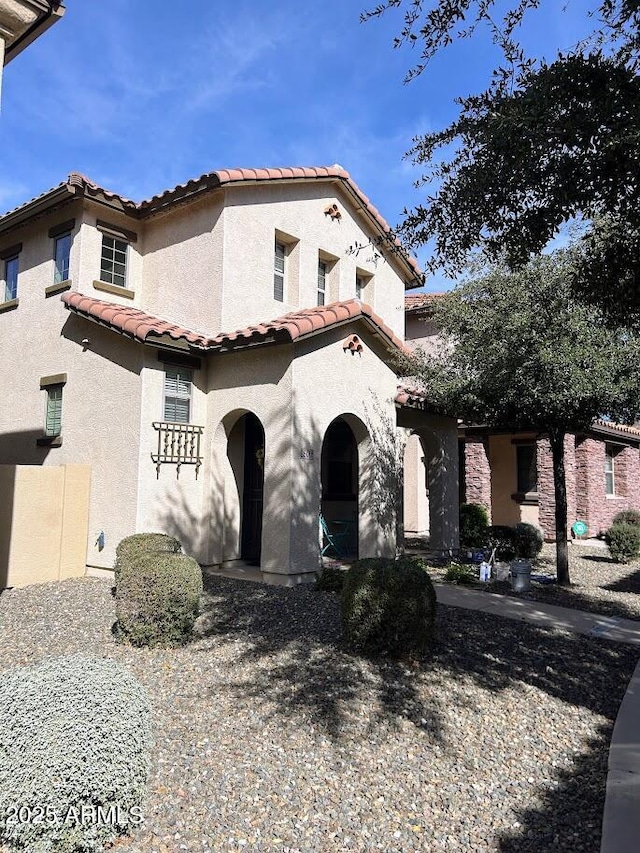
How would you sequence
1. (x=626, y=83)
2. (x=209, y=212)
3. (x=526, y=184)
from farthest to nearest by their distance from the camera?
(x=209, y=212)
(x=526, y=184)
(x=626, y=83)

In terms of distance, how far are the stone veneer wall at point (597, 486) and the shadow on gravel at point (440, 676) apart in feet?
39.7

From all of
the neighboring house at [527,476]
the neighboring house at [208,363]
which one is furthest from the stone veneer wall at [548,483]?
the neighboring house at [208,363]

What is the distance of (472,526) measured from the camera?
1680 centimetres

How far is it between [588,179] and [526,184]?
602 millimetres

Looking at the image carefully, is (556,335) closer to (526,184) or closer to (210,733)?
(526,184)

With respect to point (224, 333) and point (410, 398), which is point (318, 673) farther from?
point (410, 398)

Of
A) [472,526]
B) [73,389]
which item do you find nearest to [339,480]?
[472,526]

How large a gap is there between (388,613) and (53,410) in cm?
917

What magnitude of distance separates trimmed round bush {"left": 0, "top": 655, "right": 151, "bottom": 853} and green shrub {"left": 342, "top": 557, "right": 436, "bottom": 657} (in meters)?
3.08

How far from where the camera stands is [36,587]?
10539mm

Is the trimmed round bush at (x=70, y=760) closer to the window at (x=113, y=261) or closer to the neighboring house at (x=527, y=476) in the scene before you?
the window at (x=113, y=261)

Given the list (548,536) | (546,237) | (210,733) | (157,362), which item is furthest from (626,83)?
(548,536)

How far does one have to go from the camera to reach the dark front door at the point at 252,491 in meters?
12.9

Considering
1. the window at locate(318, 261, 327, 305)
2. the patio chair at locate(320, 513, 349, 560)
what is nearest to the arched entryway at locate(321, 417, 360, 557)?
the patio chair at locate(320, 513, 349, 560)
